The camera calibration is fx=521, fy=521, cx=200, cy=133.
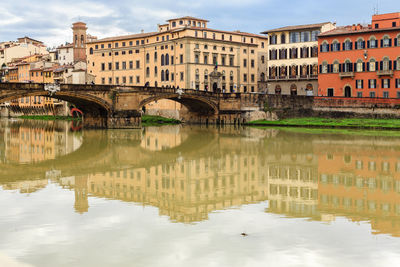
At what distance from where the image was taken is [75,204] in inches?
598

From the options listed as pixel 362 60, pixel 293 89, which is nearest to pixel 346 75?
pixel 362 60

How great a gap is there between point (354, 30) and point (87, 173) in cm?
5352

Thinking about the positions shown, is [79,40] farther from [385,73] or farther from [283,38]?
[385,73]

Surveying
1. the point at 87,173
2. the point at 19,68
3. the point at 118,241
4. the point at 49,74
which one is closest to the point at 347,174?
the point at 87,173

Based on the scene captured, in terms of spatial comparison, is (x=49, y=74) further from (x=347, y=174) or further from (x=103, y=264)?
(x=103, y=264)

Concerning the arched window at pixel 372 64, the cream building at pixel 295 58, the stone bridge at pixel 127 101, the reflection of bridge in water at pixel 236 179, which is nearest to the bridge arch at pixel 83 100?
the stone bridge at pixel 127 101

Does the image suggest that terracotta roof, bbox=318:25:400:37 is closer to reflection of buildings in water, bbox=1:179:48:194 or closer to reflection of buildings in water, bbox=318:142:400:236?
reflection of buildings in water, bbox=318:142:400:236

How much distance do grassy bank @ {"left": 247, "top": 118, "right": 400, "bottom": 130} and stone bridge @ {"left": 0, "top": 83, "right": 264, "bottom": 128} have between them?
5.62m

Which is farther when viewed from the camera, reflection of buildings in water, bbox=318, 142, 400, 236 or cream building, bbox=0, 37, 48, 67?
cream building, bbox=0, 37, 48, 67

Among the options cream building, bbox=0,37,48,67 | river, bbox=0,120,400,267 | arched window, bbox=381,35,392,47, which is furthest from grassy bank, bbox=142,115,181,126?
cream building, bbox=0,37,48,67

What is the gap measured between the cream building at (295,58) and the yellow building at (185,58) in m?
8.75

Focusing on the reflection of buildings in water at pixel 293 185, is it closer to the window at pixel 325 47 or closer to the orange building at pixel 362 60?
the orange building at pixel 362 60

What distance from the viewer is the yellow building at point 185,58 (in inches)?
3135

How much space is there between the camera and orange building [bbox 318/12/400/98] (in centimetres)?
6325
